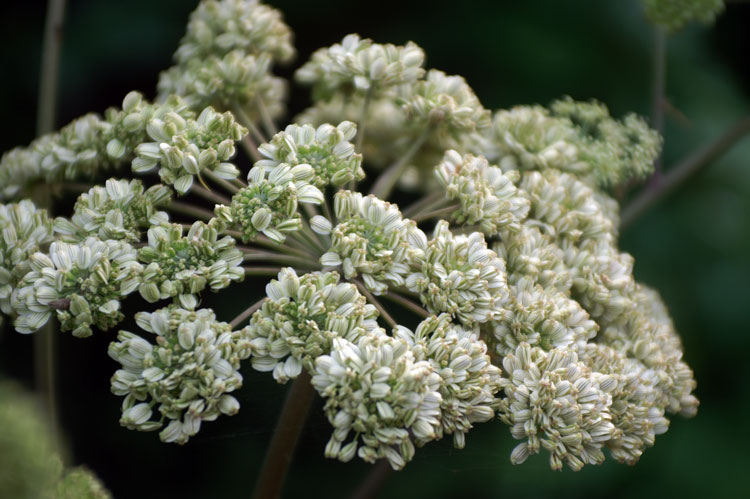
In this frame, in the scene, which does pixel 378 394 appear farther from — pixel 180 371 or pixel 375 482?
pixel 375 482

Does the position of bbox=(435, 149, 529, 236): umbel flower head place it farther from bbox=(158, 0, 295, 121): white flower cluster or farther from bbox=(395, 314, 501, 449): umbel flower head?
bbox=(158, 0, 295, 121): white flower cluster

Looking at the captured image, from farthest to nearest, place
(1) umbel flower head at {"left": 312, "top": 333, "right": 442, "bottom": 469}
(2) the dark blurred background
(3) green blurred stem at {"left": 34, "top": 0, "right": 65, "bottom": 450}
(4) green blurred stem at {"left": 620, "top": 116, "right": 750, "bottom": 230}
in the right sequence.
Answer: (2) the dark blurred background < (4) green blurred stem at {"left": 620, "top": 116, "right": 750, "bottom": 230} < (3) green blurred stem at {"left": 34, "top": 0, "right": 65, "bottom": 450} < (1) umbel flower head at {"left": 312, "top": 333, "right": 442, "bottom": 469}

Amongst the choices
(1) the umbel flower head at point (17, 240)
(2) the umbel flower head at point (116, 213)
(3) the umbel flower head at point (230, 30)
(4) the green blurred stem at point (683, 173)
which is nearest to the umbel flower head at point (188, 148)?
(2) the umbel flower head at point (116, 213)

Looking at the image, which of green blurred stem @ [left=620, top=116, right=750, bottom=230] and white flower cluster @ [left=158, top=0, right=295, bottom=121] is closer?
white flower cluster @ [left=158, top=0, right=295, bottom=121]

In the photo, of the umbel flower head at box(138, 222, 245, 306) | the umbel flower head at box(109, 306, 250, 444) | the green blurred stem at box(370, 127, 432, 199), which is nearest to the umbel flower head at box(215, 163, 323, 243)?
the umbel flower head at box(138, 222, 245, 306)

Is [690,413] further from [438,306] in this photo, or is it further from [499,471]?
[499,471]

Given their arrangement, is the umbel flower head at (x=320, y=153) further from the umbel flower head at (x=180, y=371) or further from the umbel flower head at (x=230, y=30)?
the umbel flower head at (x=230, y=30)

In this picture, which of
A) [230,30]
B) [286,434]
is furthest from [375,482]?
[230,30]
